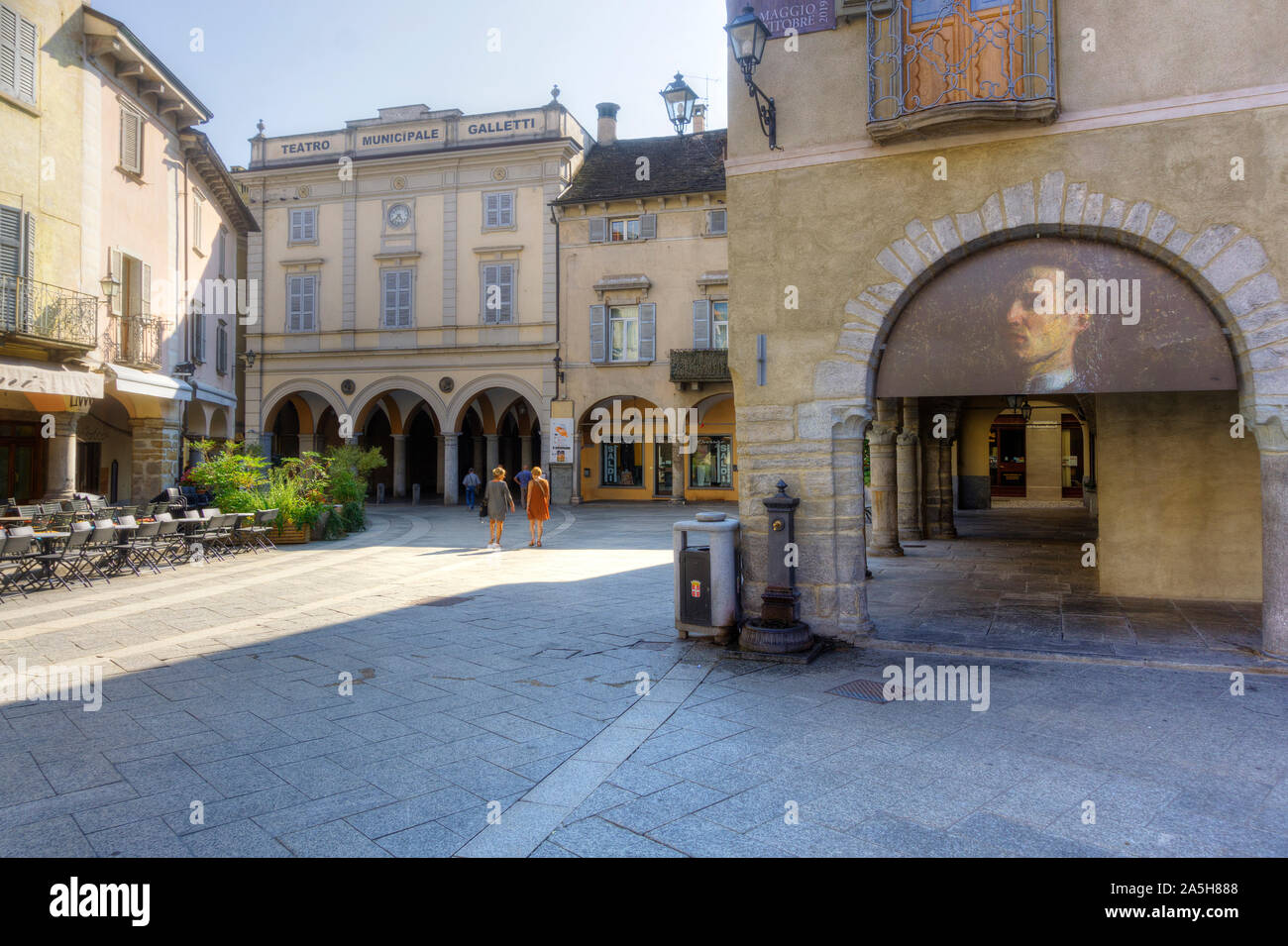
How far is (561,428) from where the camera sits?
2841 centimetres

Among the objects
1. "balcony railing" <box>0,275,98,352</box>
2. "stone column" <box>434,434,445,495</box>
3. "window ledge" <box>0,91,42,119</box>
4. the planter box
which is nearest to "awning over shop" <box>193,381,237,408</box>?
"balcony railing" <box>0,275,98,352</box>

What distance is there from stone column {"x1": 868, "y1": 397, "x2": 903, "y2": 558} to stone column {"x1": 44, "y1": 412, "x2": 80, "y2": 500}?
1416 cm

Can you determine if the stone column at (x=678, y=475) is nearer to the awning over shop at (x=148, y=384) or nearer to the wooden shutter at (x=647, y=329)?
the wooden shutter at (x=647, y=329)

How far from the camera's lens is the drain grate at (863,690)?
5824mm

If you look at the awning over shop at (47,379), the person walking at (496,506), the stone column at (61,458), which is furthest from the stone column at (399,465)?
the awning over shop at (47,379)

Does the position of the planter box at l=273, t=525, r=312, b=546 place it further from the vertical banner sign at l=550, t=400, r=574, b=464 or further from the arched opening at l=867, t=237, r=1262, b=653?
the vertical banner sign at l=550, t=400, r=574, b=464

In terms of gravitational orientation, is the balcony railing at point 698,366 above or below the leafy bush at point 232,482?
above

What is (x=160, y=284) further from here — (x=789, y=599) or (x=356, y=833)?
(x=356, y=833)

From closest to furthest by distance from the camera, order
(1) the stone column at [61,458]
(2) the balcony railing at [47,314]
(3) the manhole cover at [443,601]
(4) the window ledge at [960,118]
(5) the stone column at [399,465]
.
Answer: (4) the window ledge at [960,118]
(3) the manhole cover at [443,601]
(2) the balcony railing at [47,314]
(1) the stone column at [61,458]
(5) the stone column at [399,465]

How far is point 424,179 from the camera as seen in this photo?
2923 centimetres

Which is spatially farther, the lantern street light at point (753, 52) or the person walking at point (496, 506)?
the person walking at point (496, 506)

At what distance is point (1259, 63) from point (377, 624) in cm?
909

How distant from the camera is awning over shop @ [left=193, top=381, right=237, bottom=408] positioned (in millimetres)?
19656

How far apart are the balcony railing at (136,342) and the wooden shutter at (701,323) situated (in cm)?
1550
